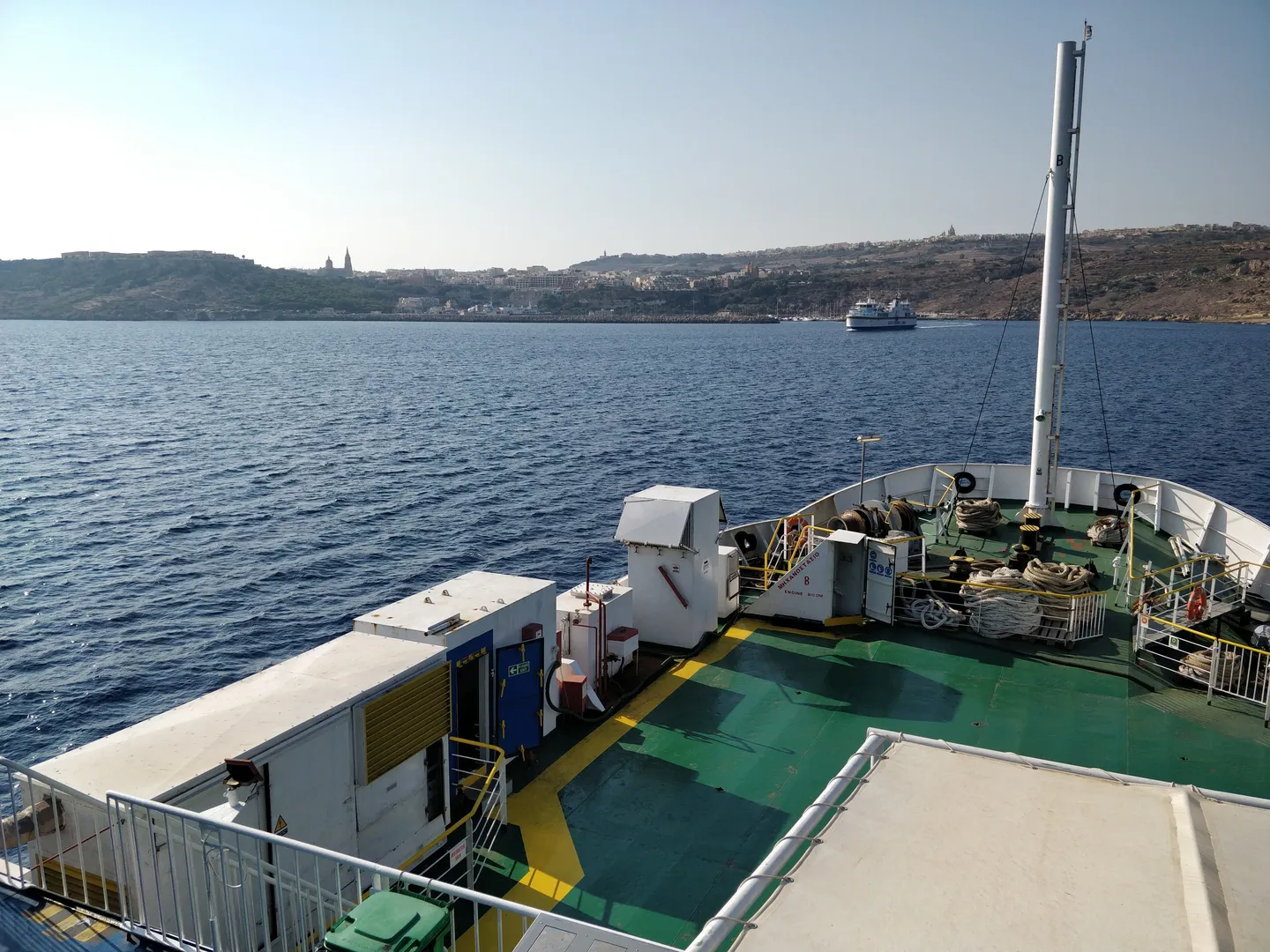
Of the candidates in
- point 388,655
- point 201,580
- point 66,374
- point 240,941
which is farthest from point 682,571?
point 66,374

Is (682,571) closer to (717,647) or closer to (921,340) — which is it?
(717,647)

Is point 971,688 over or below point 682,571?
below

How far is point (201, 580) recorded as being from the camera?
91.8ft

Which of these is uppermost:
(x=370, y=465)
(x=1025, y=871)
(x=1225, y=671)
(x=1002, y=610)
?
(x=1025, y=871)

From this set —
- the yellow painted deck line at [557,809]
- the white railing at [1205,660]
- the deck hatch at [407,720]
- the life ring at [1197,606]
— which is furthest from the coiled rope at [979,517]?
the deck hatch at [407,720]

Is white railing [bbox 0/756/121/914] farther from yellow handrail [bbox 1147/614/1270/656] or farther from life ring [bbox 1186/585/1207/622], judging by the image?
life ring [bbox 1186/585/1207/622]

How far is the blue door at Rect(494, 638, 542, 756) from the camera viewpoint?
33.0 feet

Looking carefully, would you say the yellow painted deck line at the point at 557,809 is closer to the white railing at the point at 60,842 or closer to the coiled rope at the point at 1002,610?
the white railing at the point at 60,842

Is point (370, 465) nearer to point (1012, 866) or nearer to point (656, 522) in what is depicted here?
point (656, 522)

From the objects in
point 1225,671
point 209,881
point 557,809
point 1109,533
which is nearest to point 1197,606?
point 1225,671

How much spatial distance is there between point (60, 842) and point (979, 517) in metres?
17.6

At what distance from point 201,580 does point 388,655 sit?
22431 millimetres

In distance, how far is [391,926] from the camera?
4.57m

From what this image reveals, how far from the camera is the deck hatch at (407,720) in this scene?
781 cm
